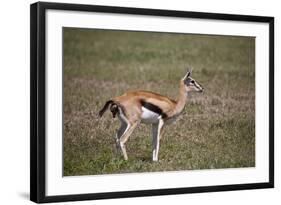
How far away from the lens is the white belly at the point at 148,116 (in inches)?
276

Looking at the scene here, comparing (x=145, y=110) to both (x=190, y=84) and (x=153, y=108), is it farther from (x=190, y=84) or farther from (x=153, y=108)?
(x=190, y=84)

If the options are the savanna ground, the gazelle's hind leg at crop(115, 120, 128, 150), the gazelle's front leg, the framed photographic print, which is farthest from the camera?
the gazelle's front leg

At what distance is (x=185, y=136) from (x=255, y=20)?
1229 mm

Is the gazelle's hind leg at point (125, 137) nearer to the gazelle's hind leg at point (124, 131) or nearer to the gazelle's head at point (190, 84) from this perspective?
the gazelle's hind leg at point (124, 131)

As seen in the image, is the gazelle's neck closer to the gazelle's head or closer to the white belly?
the gazelle's head

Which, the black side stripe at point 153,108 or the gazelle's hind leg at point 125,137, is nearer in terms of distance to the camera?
the gazelle's hind leg at point 125,137

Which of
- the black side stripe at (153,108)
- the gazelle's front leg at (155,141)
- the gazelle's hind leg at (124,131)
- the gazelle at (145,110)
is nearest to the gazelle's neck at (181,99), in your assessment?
the gazelle at (145,110)

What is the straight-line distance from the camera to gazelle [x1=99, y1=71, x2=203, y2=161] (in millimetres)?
6898

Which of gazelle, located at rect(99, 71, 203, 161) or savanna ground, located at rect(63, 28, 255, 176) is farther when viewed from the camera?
gazelle, located at rect(99, 71, 203, 161)

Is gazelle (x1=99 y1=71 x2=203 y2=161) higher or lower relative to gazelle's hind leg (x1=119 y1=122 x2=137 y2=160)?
higher

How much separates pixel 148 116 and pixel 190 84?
0.53 m

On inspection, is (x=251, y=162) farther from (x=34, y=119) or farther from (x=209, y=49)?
(x=34, y=119)

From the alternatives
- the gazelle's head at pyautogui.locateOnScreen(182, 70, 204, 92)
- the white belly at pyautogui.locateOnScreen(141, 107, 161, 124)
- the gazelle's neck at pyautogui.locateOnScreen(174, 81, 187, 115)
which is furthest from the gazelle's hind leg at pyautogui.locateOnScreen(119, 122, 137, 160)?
the gazelle's head at pyautogui.locateOnScreen(182, 70, 204, 92)

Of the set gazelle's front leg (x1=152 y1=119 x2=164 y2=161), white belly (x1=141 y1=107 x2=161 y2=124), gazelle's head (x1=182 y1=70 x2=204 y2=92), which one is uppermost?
gazelle's head (x1=182 y1=70 x2=204 y2=92)
